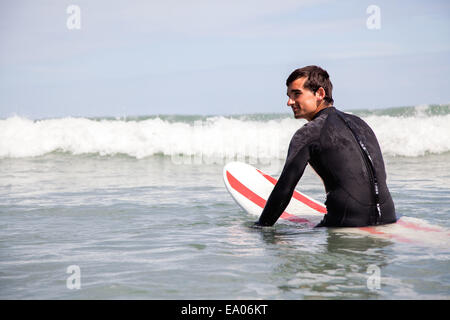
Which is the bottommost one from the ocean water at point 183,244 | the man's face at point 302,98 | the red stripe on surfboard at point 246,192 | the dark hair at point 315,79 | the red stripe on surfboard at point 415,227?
the ocean water at point 183,244

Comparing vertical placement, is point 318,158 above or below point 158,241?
above

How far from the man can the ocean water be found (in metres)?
0.23

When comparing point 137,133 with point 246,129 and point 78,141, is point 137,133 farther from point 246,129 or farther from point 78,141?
point 246,129

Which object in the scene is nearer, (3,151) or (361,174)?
(361,174)

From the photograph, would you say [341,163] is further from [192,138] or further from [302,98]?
[192,138]

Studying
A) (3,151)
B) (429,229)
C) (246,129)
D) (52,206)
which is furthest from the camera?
(246,129)

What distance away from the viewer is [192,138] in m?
15.6

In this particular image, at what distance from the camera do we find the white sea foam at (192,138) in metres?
14.4

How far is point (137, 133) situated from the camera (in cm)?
1549

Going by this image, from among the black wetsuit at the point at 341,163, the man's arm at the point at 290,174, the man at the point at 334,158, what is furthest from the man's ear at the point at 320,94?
the man's arm at the point at 290,174

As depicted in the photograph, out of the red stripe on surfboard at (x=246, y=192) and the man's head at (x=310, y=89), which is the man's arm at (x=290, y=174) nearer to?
the man's head at (x=310, y=89)

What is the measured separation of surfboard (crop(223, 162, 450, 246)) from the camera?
165 inches
